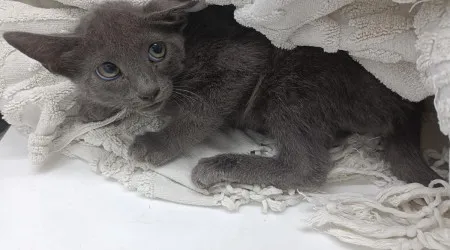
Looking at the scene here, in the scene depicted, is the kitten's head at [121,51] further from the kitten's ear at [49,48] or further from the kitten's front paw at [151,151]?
the kitten's front paw at [151,151]

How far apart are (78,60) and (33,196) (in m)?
0.31

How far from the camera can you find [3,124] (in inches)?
56.6

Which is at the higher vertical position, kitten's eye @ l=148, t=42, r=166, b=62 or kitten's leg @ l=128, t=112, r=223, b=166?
kitten's eye @ l=148, t=42, r=166, b=62

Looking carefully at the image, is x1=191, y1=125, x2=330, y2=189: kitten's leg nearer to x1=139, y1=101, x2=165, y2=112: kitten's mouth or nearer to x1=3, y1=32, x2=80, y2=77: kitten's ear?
x1=139, y1=101, x2=165, y2=112: kitten's mouth

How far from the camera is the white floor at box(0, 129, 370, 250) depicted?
99 centimetres

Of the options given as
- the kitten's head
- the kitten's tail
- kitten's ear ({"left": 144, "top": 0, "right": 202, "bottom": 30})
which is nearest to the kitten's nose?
the kitten's head

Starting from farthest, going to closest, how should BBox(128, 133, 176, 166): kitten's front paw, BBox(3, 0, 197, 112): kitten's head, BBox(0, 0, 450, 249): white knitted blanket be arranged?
BBox(128, 133, 176, 166): kitten's front paw → BBox(3, 0, 197, 112): kitten's head → BBox(0, 0, 450, 249): white knitted blanket

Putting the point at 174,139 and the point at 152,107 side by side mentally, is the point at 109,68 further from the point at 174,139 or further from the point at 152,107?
the point at 174,139

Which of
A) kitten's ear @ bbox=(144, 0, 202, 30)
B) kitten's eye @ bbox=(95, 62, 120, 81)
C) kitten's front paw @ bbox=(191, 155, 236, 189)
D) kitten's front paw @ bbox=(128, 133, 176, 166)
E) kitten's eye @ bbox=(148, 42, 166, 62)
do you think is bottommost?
kitten's front paw @ bbox=(191, 155, 236, 189)

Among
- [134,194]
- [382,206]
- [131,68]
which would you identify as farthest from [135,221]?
[382,206]

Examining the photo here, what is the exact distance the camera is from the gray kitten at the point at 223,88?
1.05m

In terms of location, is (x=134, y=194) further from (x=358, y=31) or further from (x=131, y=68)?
(x=358, y=31)

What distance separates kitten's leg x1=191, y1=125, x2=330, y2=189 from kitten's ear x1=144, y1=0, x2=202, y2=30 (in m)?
0.32

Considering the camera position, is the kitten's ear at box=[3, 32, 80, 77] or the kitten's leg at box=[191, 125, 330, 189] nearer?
the kitten's ear at box=[3, 32, 80, 77]
